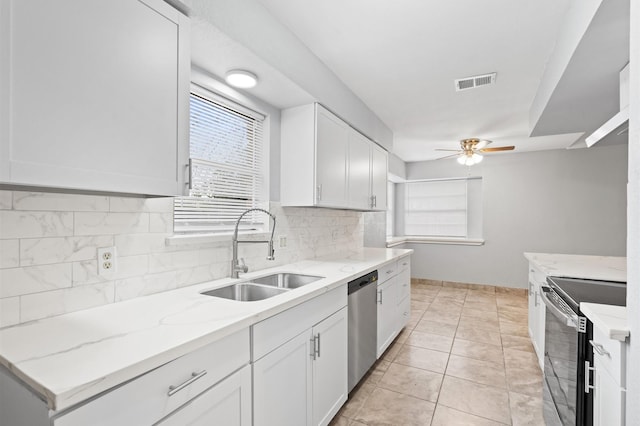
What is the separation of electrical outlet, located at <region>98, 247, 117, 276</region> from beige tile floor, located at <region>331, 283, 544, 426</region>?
1663mm

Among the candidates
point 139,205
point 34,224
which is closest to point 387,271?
point 139,205

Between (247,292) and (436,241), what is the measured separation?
4.91 metres

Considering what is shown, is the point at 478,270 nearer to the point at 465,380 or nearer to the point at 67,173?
the point at 465,380

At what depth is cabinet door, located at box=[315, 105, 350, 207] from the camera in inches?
101

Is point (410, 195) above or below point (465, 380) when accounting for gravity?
above

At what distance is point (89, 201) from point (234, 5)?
119cm

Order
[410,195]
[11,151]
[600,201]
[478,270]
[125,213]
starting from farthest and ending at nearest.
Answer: [410,195] → [478,270] → [600,201] → [125,213] → [11,151]

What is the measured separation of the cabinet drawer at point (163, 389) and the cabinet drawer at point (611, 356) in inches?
52.8

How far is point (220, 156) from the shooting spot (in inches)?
85.6

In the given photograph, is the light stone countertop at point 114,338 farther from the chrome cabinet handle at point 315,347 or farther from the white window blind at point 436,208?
the white window blind at point 436,208

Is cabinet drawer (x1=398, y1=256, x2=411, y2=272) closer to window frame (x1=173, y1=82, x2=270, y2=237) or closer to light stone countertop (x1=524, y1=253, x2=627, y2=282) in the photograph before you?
light stone countertop (x1=524, y1=253, x2=627, y2=282)

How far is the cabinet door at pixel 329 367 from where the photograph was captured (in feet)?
5.90

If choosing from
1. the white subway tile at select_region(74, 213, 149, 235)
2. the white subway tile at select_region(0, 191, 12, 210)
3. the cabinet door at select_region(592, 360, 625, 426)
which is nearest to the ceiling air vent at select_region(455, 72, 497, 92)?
the cabinet door at select_region(592, 360, 625, 426)

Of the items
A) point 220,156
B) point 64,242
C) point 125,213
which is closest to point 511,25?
point 220,156
